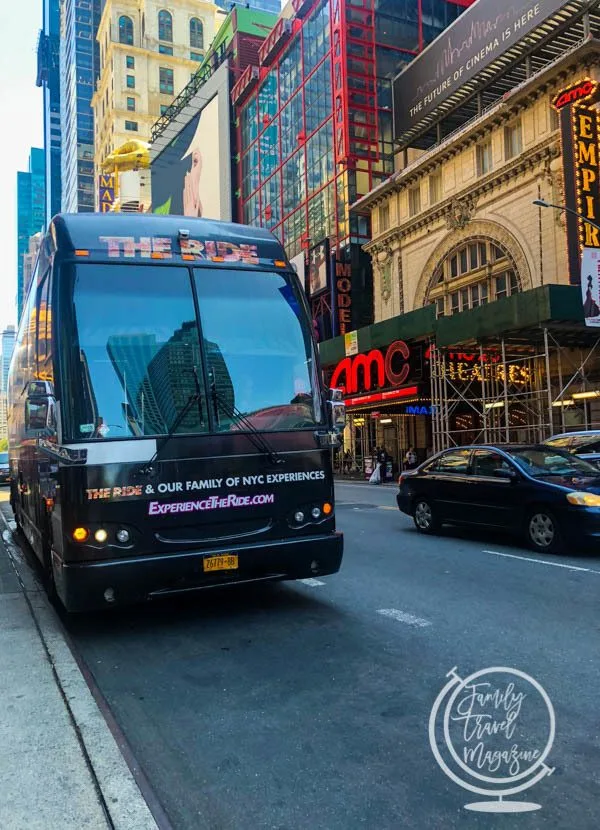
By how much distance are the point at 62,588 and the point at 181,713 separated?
1.90 metres

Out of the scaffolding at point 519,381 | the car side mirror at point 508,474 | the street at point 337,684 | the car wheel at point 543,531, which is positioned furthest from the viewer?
the scaffolding at point 519,381

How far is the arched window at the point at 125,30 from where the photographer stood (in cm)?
10175

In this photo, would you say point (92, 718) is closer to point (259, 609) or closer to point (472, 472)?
point (259, 609)

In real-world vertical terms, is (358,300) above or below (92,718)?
above

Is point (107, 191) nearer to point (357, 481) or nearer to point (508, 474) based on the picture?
point (357, 481)

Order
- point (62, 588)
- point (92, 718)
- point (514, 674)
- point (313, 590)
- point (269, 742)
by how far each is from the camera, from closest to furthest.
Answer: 1. point (269, 742)
2. point (92, 718)
3. point (514, 674)
4. point (62, 588)
5. point (313, 590)

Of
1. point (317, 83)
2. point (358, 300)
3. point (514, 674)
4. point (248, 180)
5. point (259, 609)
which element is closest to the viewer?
point (514, 674)

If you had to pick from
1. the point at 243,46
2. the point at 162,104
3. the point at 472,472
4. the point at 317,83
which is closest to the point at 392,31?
the point at 317,83

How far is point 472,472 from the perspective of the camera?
11.4 metres

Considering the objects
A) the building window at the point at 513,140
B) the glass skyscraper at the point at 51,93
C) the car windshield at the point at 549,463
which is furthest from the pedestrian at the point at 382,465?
the glass skyscraper at the point at 51,93

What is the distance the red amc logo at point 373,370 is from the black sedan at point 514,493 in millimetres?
17715

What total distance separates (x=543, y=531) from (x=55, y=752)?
314 inches

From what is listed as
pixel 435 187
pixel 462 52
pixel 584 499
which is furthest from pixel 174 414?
pixel 462 52

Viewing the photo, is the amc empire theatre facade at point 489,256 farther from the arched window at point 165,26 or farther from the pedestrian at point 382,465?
the arched window at point 165,26
